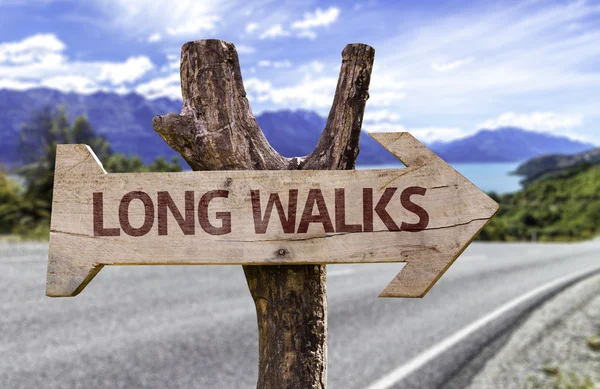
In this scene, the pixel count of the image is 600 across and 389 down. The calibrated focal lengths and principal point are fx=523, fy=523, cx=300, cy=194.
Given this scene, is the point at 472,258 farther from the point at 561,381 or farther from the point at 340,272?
the point at 561,381

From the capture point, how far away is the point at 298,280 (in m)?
1.73

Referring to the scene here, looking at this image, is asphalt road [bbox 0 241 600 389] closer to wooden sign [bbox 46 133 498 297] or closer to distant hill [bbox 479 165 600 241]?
wooden sign [bbox 46 133 498 297]

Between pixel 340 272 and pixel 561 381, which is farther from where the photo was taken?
pixel 340 272

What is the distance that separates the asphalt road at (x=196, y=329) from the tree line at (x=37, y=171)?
311 centimetres

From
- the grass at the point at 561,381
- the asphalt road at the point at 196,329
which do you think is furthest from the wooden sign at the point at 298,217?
the grass at the point at 561,381

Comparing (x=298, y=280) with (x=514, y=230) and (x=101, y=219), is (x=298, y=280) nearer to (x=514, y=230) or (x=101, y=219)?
(x=101, y=219)

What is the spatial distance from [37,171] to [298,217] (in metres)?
12.5

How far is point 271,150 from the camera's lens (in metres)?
1.87

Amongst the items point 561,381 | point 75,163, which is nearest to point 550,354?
point 561,381

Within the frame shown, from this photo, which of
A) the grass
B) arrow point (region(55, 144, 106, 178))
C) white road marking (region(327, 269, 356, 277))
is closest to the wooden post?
arrow point (region(55, 144, 106, 178))

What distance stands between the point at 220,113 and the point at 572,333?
5.11 meters

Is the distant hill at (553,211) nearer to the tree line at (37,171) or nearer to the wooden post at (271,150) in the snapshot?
the tree line at (37,171)

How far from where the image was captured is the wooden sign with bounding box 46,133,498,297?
5.53ft

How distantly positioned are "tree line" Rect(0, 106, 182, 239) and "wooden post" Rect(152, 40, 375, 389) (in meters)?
10.3
